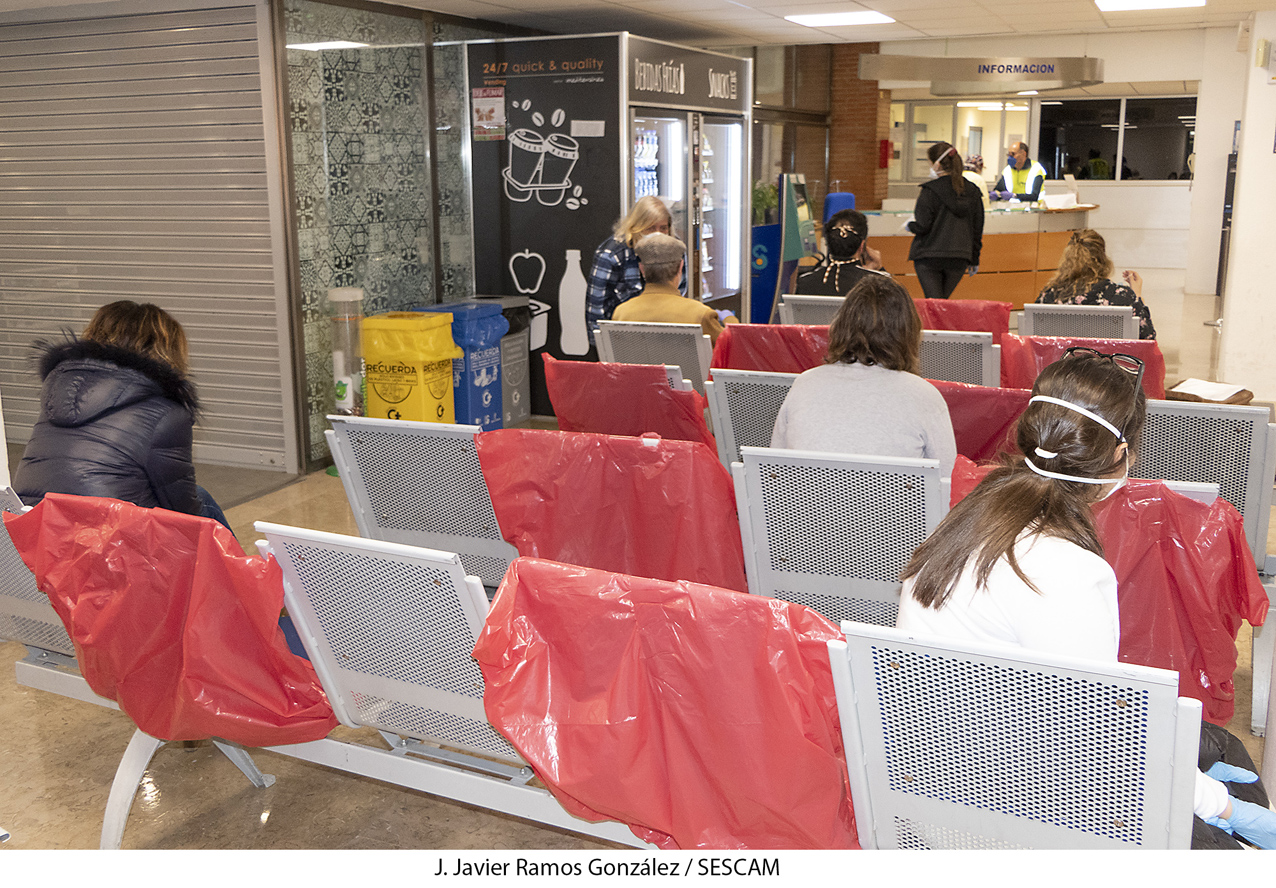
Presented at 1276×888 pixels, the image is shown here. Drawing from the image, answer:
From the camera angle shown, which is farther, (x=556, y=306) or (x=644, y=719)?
(x=556, y=306)

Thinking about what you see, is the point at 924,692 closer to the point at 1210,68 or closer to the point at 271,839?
the point at 271,839

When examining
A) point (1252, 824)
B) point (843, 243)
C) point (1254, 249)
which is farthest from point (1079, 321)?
point (1252, 824)

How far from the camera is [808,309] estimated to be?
5.54 m

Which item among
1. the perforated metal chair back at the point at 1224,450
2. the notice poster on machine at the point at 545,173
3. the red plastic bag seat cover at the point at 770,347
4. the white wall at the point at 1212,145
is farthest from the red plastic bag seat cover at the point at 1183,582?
the white wall at the point at 1212,145

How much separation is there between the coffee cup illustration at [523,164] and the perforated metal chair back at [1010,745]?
5.73 meters

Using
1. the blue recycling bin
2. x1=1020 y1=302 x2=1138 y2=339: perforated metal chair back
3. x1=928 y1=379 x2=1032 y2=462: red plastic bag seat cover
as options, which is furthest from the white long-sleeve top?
the blue recycling bin

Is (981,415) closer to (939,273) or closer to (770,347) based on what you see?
(770,347)

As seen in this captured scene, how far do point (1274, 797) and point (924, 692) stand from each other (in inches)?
38.8

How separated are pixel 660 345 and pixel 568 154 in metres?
2.57

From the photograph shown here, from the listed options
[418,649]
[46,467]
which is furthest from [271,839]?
[46,467]

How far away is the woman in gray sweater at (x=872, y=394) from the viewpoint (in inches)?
116

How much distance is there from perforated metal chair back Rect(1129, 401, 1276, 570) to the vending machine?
13.5ft

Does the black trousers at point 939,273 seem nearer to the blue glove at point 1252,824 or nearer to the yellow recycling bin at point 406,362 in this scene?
the yellow recycling bin at point 406,362

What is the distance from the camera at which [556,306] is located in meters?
7.05
